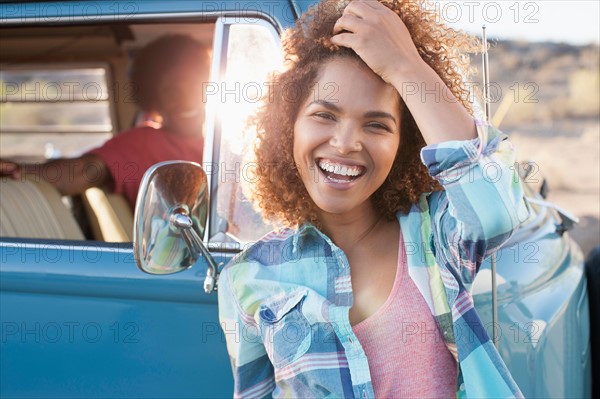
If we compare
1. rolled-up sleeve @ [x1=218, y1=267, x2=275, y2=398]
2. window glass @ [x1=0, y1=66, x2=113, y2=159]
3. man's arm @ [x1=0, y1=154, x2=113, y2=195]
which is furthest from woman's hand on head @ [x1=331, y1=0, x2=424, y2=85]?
window glass @ [x1=0, y1=66, x2=113, y2=159]

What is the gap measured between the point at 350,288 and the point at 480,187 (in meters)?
0.35

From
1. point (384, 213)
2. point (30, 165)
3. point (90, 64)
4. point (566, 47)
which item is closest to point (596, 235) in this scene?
point (90, 64)

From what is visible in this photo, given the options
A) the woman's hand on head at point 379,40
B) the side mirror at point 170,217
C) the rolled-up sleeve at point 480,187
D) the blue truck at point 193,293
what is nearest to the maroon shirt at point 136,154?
the blue truck at point 193,293

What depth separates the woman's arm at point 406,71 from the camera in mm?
1517

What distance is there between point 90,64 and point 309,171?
3041mm

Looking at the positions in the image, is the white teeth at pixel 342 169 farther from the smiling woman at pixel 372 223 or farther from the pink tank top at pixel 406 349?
the pink tank top at pixel 406 349

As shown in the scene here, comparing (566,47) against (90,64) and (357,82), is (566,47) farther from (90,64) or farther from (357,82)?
(357,82)

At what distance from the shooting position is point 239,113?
6.83 feet

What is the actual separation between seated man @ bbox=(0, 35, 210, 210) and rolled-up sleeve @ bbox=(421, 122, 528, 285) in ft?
6.21

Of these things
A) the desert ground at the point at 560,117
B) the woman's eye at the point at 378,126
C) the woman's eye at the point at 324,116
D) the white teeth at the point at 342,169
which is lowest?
the white teeth at the point at 342,169

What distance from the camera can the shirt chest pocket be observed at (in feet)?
5.24

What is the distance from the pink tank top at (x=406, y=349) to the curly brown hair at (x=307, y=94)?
23 centimetres

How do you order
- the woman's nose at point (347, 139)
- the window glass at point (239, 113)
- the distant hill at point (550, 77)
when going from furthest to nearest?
the distant hill at point (550, 77) < the window glass at point (239, 113) < the woman's nose at point (347, 139)

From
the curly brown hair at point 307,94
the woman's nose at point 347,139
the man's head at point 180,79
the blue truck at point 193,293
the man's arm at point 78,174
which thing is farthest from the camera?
the man's head at point 180,79
